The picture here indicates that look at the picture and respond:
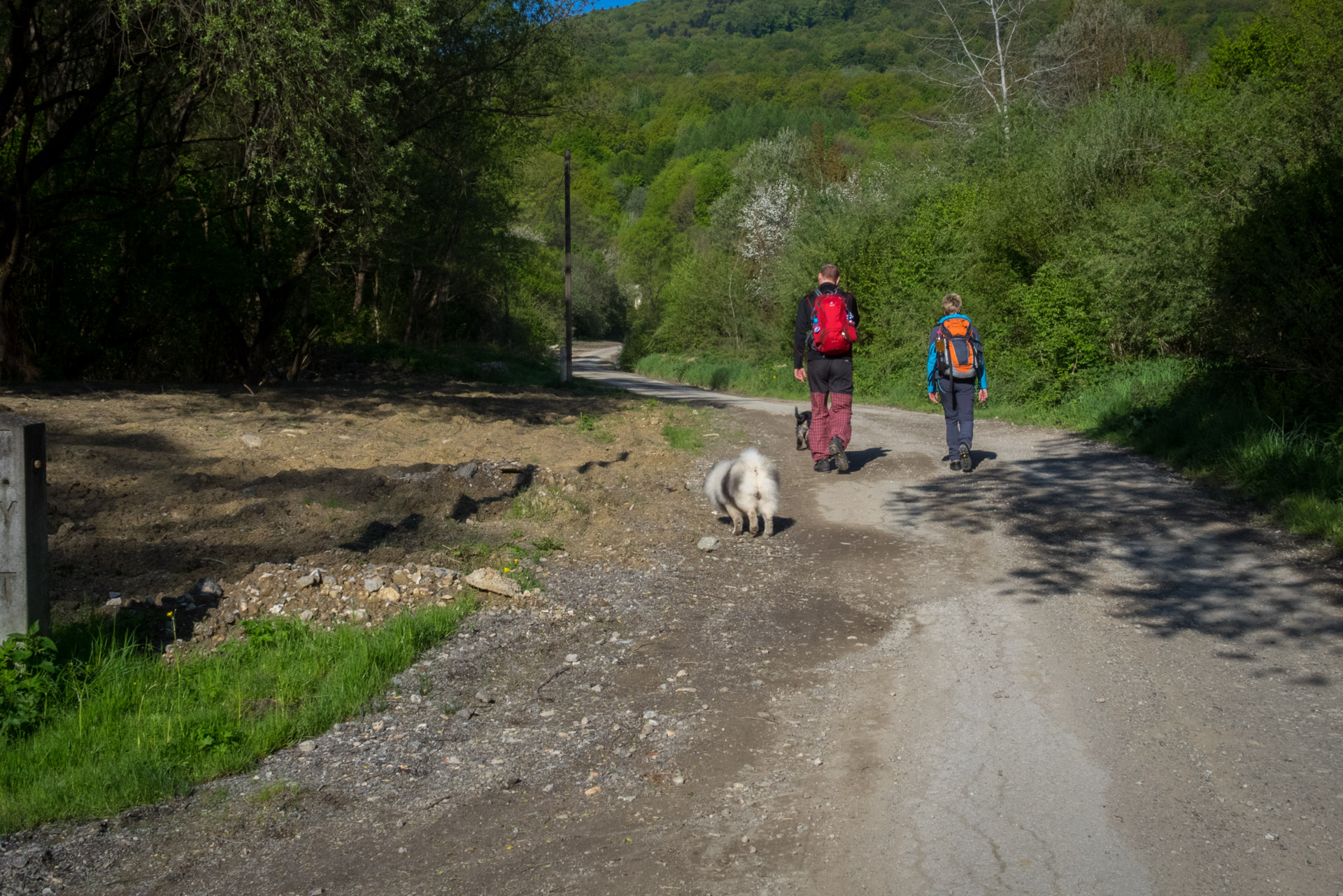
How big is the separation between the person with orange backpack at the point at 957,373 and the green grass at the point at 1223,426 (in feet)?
7.59

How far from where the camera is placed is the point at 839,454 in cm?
1096

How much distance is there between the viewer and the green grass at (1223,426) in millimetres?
8148

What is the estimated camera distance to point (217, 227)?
16.9 metres

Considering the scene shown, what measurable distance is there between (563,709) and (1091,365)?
15550 mm

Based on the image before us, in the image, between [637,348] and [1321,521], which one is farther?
[637,348]

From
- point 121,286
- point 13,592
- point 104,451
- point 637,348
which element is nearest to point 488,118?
point 121,286

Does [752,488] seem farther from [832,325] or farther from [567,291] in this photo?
[567,291]

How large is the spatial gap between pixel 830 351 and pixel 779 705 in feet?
20.0

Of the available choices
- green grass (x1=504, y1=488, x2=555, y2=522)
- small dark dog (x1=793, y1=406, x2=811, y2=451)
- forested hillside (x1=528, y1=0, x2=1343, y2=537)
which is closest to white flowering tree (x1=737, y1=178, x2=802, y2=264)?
forested hillside (x1=528, y1=0, x2=1343, y2=537)

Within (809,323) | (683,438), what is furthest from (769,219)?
(809,323)

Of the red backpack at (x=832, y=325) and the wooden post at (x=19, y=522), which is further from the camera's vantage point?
the red backpack at (x=832, y=325)

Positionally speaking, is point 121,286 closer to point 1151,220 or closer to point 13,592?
point 13,592

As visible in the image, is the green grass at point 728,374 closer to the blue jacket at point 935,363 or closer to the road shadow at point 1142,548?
the blue jacket at point 935,363

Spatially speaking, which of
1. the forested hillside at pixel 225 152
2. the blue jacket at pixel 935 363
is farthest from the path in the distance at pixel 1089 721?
the forested hillside at pixel 225 152
